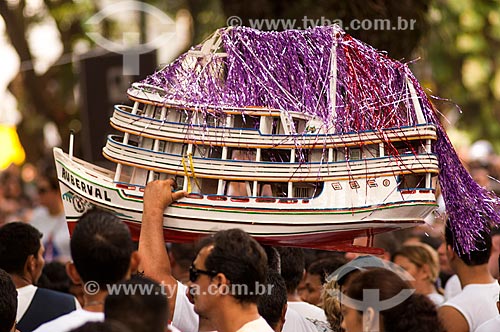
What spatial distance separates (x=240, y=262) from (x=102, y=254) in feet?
2.40

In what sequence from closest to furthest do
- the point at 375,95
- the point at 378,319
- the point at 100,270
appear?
1. the point at 378,319
2. the point at 100,270
3. the point at 375,95

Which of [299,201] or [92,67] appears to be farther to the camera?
[92,67]

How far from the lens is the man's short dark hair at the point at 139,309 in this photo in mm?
4949

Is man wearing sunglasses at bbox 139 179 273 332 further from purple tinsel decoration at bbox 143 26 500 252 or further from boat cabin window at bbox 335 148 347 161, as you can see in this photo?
purple tinsel decoration at bbox 143 26 500 252

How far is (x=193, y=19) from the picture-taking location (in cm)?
2108

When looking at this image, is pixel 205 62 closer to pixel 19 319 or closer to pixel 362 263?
pixel 362 263

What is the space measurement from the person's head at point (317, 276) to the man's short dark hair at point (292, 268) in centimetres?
34

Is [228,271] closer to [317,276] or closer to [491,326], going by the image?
[491,326]

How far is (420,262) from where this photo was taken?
28.7 ft

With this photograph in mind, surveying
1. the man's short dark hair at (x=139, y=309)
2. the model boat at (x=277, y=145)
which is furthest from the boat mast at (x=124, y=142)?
the man's short dark hair at (x=139, y=309)

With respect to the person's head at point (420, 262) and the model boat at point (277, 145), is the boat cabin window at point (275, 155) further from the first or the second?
the person's head at point (420, 262)

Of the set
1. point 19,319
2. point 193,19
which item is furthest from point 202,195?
point 193,19

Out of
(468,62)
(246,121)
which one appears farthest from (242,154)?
(468,62)

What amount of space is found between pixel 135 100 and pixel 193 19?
14202 mm
